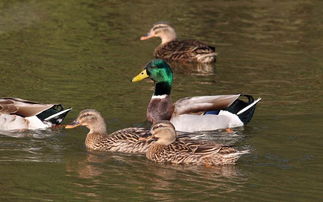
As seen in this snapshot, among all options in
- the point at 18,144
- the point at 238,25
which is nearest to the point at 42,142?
the point at 18,144

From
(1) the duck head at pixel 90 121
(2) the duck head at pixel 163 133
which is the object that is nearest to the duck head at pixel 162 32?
(1) the duck head at pixel 90 121

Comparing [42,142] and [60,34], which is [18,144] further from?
[60,34]

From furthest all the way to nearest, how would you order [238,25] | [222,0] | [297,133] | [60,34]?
1. [222,0]
2. [238,25]
3. [60,34]
4. [297,133]

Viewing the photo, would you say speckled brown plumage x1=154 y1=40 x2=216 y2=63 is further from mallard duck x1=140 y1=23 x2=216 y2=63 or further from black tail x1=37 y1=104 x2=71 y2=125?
black tail x1=37 y1=104 x2=71 y2=125

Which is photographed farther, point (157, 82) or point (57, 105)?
point (157, 82)

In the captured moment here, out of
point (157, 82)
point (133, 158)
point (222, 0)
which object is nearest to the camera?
point (133, 158)

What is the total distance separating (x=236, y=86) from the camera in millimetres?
18312

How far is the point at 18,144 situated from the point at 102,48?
7437mm

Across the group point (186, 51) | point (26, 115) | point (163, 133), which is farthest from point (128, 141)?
point (186, 51)

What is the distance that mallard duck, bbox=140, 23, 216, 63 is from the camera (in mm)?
20859

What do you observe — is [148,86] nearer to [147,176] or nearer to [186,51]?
[186,51]

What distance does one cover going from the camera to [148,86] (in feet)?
61.3

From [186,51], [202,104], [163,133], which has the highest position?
[186,51]

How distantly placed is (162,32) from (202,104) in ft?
22.6
